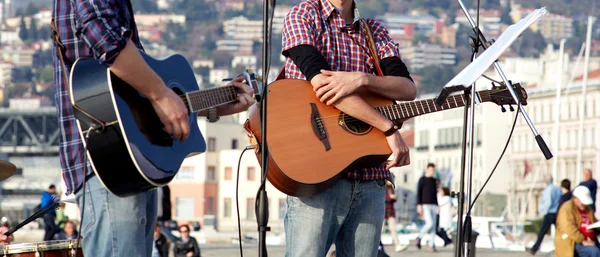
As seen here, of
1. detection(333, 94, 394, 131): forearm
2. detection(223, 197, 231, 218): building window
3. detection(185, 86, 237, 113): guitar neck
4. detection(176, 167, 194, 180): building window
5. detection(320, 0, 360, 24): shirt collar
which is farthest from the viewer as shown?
detection(176, 167, 194, 180): building window

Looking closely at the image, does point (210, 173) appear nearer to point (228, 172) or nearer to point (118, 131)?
point (228, 172)

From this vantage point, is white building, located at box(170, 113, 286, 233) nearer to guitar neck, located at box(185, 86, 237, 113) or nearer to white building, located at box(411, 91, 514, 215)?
white building, located at box(411, 91, 514, 215)

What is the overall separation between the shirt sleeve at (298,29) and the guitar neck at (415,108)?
0.48 metres

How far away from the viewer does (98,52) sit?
4.68 metres

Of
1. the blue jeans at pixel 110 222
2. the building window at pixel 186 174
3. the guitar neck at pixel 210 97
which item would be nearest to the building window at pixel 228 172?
the building window at pixel 186 174

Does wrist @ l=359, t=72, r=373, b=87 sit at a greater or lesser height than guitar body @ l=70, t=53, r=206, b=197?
greater

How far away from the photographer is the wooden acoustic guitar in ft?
18.8

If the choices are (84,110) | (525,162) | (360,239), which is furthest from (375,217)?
(525,162)

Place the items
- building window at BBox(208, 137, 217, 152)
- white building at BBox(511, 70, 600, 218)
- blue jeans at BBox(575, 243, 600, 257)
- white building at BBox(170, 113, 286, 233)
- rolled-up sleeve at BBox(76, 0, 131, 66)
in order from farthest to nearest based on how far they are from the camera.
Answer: white building at BBox(170, 113, 286, 233) < building window at BBox(208, 137, 217, 152) < white building at BBox(511, 70, 600, 218) < blue jeans at BBox(575, 243, 600, 257) < rolled-up sleeve at BBox(76, 0, 131, 66)

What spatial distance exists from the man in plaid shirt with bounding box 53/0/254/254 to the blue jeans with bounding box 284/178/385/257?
3.46ft

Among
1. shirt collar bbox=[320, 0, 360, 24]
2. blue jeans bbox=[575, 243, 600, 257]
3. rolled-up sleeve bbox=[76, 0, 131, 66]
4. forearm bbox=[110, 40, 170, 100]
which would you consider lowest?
blue jeans bbox=[575, 243, 600, 257]

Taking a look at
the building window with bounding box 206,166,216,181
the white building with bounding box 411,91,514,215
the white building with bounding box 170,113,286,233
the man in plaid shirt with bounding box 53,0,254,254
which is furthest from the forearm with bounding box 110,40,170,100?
the building window with bounding box 206,166,216,181

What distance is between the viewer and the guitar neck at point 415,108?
6.03m

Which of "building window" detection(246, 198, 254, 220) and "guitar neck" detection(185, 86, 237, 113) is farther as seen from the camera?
"building window" detection(246, 198, 254, 220)
